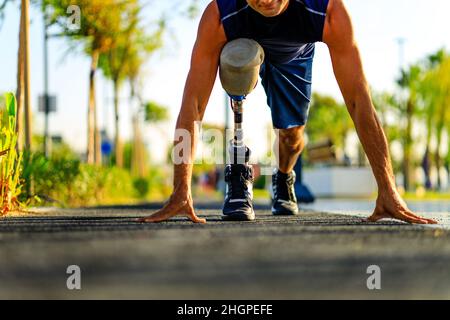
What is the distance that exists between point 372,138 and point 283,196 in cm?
184

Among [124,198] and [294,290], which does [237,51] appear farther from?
[124,198]

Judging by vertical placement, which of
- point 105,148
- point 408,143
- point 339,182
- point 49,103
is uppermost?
point 49,103

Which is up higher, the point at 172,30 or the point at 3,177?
the point at 172,30

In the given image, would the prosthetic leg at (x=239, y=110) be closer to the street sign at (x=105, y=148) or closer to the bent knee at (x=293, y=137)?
the bent knee at (x=293, y=137)

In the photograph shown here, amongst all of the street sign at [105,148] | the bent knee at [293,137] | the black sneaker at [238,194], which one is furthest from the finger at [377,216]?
the street sign at [105,148]

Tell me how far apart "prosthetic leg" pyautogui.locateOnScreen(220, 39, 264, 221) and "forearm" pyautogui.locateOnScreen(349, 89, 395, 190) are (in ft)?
1.80

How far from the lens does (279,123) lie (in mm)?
4863

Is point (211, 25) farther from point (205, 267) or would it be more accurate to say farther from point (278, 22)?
point (205, 267)

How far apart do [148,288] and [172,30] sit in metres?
17.9

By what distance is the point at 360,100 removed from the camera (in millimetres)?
3736

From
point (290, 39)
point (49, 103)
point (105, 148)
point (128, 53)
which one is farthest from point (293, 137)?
point (105, 148)

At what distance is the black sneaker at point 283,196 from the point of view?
5434 millimetres

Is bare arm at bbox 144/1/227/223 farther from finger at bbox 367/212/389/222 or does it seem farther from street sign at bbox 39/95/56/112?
street sign at bbox 39/95/56/112
